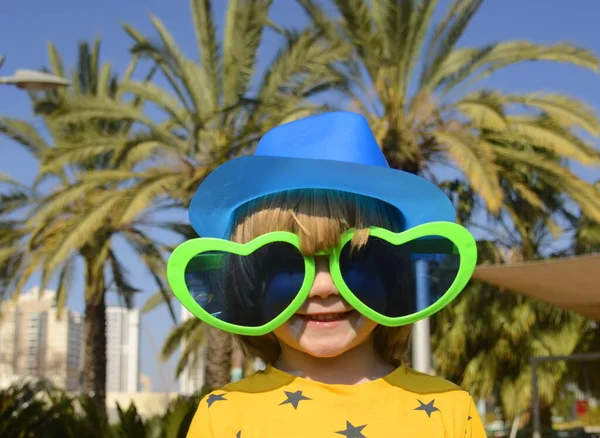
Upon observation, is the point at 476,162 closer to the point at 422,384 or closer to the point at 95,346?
the point at 422,384

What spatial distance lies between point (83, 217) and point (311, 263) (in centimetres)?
991

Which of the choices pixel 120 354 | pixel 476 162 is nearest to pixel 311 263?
pixel 476 162

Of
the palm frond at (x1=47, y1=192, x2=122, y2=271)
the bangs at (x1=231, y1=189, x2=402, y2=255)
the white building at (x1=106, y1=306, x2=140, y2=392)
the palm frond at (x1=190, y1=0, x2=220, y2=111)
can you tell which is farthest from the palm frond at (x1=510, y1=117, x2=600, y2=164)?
the white building at (x1=106, y1=306, x2=140, y2=392)

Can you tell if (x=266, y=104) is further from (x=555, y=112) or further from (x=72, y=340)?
(x=72, y=340)

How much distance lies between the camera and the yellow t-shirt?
1.66 meters

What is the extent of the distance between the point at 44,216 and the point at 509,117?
6321mm

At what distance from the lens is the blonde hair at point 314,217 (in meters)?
1.68

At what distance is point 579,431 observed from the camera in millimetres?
11977

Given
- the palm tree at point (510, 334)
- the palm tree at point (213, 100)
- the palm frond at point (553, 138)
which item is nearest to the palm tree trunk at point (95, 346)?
the palm tree at point (213, 100)

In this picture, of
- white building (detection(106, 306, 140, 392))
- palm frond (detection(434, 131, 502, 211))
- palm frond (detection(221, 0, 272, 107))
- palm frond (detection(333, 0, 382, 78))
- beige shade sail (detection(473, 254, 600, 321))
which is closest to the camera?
beige shade sail (detection(473, 254, 600, 321))

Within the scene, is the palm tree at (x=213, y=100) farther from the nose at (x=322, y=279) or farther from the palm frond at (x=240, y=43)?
the nose at (x=322, y=279)

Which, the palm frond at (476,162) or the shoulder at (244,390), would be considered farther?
the palm frond at (476,162)

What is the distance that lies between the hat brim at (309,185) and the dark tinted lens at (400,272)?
8 cm

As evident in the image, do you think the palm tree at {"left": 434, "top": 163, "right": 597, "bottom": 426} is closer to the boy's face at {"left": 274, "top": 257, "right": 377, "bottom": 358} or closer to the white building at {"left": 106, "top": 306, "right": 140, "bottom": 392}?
the boy's face at {"left": 274, "top": 257, "right": 377, "bottom": 358}
